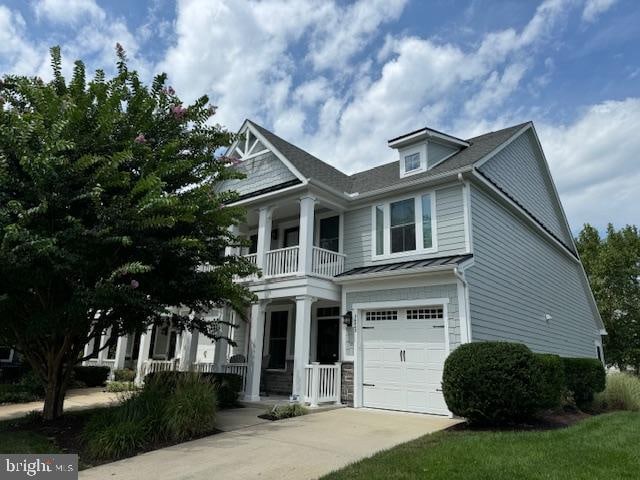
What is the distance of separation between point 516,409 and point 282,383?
8.14 metres

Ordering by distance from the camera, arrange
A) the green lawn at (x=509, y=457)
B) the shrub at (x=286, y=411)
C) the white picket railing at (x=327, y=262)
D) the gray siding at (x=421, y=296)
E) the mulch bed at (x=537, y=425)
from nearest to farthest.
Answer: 1. the green lawn at (x=509, y=457)
2. the mulch bed at (x=537, y=425)
3. the shrub at (x=286, y=411)
4. the gray siding at (x=421, y=296)
5. the white picket railing at (x=327, y=262)

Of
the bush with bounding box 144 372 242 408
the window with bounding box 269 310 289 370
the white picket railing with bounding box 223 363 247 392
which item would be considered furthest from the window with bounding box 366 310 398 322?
the window with bounding box 269 310 289 370

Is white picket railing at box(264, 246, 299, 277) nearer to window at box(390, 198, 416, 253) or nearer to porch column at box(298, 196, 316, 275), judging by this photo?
porch column at box(298, 196, 316, 275)

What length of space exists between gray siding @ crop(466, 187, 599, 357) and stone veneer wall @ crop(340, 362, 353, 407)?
3.30 metres

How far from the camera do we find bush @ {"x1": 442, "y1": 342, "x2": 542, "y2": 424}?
769cm

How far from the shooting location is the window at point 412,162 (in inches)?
528

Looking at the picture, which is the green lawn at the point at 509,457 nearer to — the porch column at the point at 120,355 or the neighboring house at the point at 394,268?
the neighboring house at the point at 394,268

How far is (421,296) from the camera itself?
10.8 meters

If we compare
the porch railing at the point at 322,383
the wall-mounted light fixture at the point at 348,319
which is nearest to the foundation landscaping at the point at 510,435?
the porch railing at the point at 322,383

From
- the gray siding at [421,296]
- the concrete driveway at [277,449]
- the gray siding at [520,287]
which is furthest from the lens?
the gray siding at [520,287]

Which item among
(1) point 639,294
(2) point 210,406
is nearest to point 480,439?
(2) point 210,406

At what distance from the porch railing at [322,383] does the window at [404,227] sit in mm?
3502

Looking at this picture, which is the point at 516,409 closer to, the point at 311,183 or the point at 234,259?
the point at 234,259

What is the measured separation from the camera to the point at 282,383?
14195 mm
